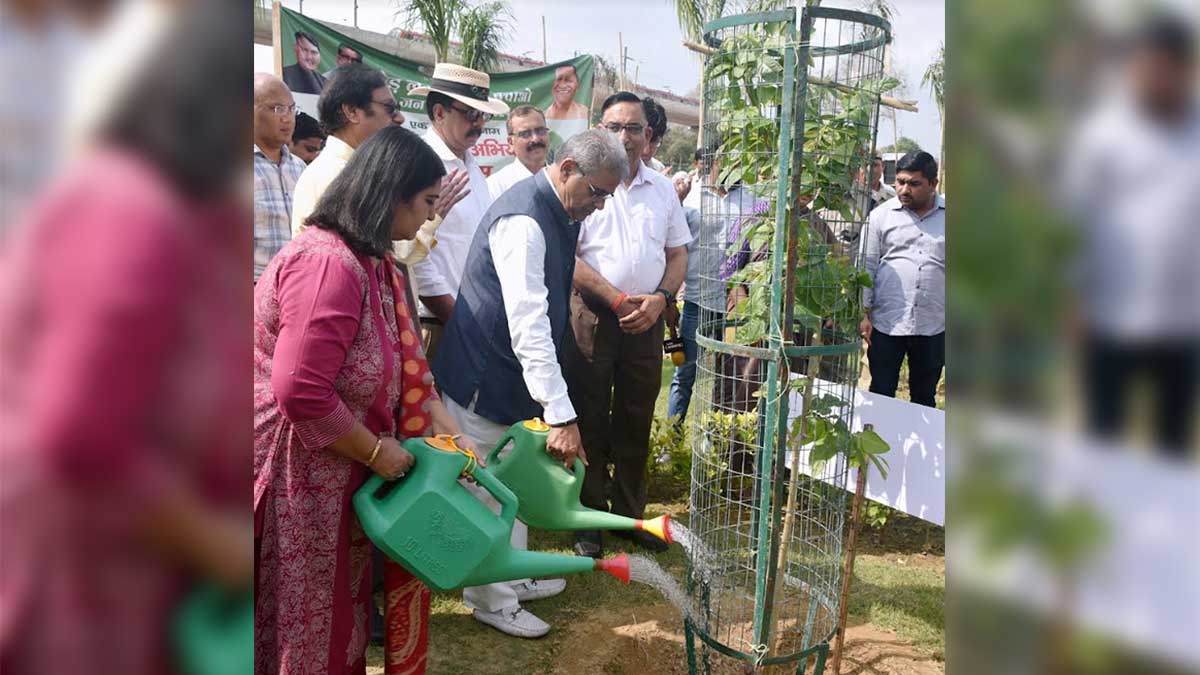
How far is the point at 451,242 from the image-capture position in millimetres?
3848

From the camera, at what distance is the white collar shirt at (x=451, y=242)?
144 inches

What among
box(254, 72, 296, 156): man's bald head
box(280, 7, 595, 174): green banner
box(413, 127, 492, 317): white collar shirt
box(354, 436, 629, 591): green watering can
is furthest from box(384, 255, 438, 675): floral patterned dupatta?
box(280, 7, 595, 174): green banner

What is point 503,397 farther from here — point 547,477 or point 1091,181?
point 1091,181

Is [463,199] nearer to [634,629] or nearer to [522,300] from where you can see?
[522,300]

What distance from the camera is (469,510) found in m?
2.16

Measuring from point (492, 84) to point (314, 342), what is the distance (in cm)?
668

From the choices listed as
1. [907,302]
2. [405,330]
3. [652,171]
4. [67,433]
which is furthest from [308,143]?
[67,433]

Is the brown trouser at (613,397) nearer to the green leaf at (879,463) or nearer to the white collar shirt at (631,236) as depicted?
the white collar shirt at (631,236)

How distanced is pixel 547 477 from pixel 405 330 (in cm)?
69

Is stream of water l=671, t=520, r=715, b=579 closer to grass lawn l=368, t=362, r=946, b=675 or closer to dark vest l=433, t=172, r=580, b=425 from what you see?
grass lawn l=368, t=362, r=946, b=675

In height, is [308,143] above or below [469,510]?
above

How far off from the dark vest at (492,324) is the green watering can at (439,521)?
3.08ft

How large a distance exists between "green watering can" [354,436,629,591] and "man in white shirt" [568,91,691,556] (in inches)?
77.7

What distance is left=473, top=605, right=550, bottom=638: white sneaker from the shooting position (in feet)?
11.2
